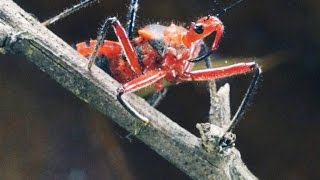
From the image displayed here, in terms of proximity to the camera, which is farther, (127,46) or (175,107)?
(175,107)

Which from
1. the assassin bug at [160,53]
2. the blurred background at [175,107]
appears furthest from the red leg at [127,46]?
the blurred background at [175,107]

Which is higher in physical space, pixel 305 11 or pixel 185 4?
pixel 185 4

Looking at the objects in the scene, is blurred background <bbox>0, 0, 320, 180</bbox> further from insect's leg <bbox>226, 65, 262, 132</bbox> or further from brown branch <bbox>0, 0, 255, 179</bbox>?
brown branch <bbox>0, 0, 255, 179</bbox>

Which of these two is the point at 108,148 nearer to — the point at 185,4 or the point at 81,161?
the point at 81,161

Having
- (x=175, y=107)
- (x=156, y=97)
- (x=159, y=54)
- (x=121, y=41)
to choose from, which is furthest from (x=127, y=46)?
(x=175, y=107)

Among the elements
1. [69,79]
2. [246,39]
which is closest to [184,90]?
[246,39]

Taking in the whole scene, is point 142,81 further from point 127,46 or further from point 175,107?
point 175,107

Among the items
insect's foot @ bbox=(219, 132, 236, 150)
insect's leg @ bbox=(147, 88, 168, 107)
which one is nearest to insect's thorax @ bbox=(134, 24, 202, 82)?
insect's leg @ bbox=(147, 88, 168, 107)
